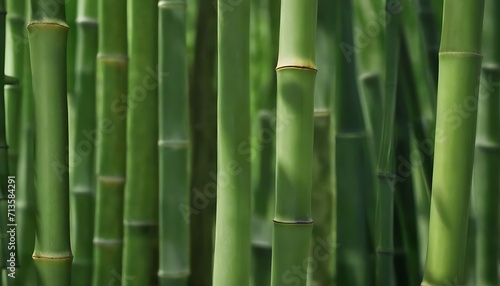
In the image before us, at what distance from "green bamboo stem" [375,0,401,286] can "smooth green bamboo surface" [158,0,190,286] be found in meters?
0.19

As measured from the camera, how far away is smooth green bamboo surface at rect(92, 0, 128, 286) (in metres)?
0.65

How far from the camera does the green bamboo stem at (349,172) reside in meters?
0.63

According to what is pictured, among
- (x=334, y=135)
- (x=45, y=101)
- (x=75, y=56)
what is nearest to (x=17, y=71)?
(x=75, y=56)

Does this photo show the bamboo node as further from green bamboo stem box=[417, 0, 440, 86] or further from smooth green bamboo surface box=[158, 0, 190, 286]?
green bamboo stem box=[417, 0, 440, 86]

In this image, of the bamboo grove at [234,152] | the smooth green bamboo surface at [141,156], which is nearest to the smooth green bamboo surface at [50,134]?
the bamboo grove at [234,152]

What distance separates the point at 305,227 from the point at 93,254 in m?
0.30

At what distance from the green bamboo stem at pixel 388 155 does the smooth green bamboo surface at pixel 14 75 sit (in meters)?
0.39

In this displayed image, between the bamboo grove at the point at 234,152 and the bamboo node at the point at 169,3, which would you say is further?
the bamboo node at the point at 169,3
